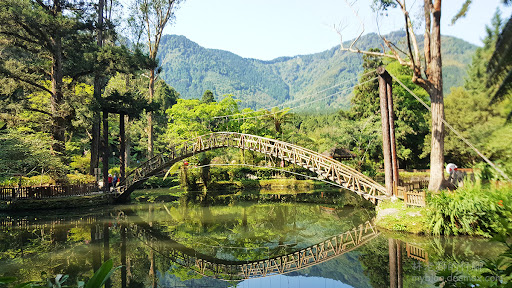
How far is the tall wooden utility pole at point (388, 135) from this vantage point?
13.5 meters

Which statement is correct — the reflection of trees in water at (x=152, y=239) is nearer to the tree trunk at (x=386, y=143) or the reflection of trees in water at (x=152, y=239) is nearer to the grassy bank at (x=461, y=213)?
the tree trunk at (x=386, y=143)

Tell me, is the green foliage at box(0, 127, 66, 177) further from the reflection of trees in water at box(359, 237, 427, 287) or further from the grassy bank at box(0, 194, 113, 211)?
the reflection of trees in water at box(359, 237, 427, 287)

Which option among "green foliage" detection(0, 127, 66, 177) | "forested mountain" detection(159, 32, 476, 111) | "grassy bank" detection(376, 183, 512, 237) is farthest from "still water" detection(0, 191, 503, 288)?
"forested mountain" detection(159, 32, 476, 111)

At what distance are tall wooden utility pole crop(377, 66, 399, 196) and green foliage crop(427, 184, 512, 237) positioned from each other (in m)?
2.61

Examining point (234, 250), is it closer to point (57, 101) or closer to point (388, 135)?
point (388, 135)

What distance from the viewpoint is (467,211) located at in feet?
33.0

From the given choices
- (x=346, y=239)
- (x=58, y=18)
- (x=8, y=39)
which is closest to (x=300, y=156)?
(x=346, y=239)

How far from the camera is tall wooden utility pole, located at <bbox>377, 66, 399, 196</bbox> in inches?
530

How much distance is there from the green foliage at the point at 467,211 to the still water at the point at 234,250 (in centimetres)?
45

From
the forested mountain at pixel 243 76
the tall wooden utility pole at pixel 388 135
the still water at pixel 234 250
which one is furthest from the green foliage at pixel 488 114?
the forested mountain at pixel 243 76

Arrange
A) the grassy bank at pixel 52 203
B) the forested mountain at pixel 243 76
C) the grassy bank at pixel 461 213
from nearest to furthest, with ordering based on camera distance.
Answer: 1. the grassy bank at pixel 461 213
2. the grassy bank at pixel 52 203
3. the forested mountain at pixel 243 76

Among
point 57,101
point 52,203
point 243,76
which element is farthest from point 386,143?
point 243,76

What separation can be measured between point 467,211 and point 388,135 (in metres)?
4.58

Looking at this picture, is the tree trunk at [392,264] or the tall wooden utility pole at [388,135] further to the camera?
the tall wooden utility pole at [388,135]
